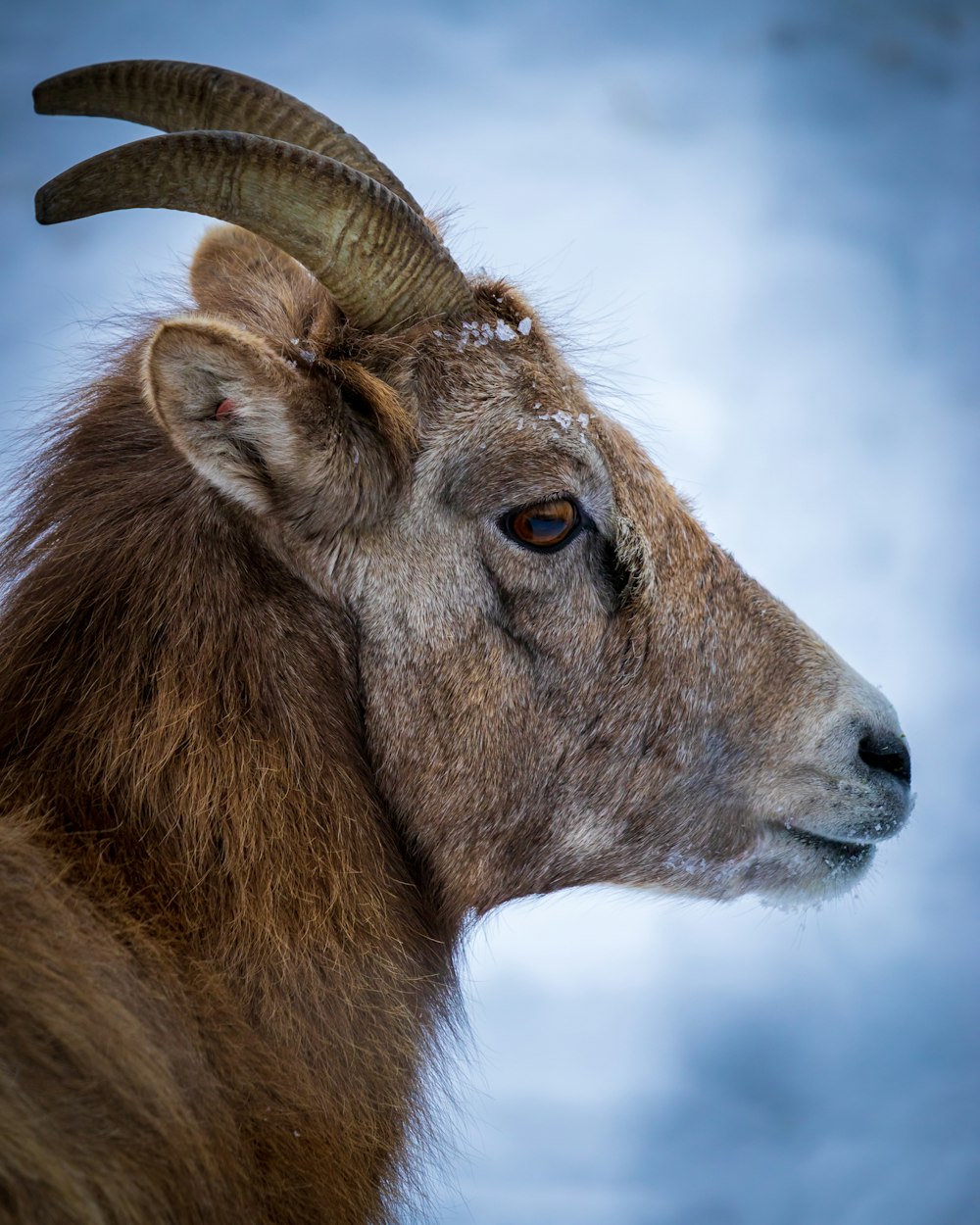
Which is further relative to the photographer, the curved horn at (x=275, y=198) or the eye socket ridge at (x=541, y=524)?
the eye socket ridge at (x=541, y=524)

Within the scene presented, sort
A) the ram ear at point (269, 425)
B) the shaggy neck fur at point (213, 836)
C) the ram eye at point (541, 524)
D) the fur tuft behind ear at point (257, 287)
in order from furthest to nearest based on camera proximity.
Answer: the fur tuft behind ear at point (257, 287), the ram eye at point (541, 524), the ram ear at point (269, 425), the shaggy neck fur at point (213, 836)

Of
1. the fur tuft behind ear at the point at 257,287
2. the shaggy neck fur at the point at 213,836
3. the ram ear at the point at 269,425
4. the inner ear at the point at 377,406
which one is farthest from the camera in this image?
the fur tuft behind ear at the point at 257,287

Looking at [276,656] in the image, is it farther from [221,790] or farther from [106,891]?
[106,891]

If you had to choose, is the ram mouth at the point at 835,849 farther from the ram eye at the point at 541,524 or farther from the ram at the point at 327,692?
the ram eye at the point at 541,524

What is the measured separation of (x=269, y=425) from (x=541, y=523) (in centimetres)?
79

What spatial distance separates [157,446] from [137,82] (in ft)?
3.22

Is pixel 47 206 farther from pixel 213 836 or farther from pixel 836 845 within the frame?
pixel 836 845

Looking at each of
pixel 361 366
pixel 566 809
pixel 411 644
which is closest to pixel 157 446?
pixel 361 366

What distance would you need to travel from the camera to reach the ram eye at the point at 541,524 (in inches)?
121

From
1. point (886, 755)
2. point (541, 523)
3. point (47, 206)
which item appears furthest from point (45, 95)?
point (886, 755)

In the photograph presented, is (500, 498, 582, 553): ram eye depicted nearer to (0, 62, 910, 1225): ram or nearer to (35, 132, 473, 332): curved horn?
(0, 62, 910, 1225): ram

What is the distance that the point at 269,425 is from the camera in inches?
107

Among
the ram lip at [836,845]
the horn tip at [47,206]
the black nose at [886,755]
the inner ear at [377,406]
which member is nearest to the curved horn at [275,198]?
the horn tip at [47,206]

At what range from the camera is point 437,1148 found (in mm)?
3182
